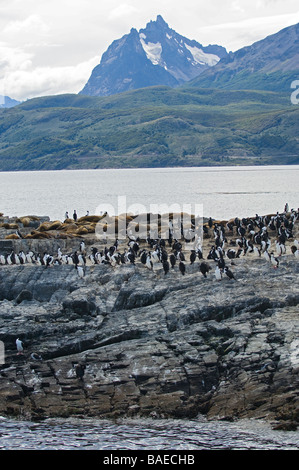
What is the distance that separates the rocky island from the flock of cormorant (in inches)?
4.1

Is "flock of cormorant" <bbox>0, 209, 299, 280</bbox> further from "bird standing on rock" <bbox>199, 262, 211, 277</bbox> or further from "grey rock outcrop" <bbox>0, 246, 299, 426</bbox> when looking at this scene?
"grey rock outcrop" <bbox>0, 246, 299, 426</bbox>

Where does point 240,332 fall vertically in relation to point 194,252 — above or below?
below

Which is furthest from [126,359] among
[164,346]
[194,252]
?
[194,252]

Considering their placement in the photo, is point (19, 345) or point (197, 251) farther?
point (197, 251)

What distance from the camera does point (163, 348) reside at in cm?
2309

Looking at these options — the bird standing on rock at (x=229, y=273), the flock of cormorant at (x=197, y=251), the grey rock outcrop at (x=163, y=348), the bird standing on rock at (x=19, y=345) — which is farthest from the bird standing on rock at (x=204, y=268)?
the bird standing on rock at (x=19, y=345)

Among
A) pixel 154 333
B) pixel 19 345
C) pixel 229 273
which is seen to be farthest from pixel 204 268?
pixel 19 345

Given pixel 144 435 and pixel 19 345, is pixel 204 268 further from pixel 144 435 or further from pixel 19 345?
pixel 144 435

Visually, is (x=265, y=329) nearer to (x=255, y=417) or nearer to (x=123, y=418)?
(x=255, y=417)

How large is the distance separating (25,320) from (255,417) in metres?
12.2

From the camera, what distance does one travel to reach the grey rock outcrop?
819 inches

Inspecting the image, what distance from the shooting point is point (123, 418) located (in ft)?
67.5

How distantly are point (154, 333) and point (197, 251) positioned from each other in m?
8.79
